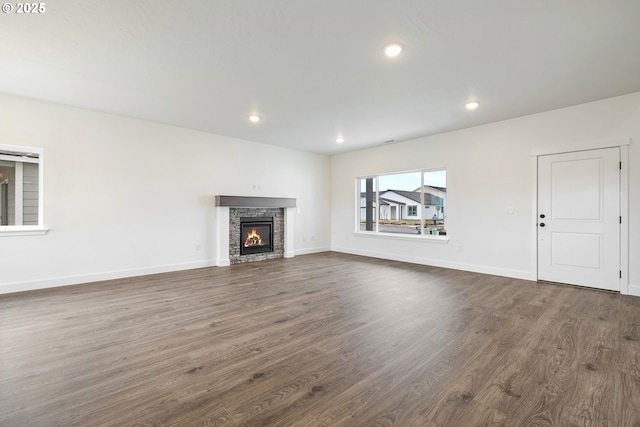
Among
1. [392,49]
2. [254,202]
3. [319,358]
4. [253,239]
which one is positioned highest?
[392,49]

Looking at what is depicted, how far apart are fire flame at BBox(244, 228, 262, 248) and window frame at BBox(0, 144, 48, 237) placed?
339cm

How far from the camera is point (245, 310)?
11.0ft

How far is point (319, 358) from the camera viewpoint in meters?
2.26

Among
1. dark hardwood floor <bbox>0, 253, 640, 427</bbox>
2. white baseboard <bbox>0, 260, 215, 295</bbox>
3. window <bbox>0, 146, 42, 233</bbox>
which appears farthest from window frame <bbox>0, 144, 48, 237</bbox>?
dark hardwood floor <bbox>0, 253, 640, 427</bbox>

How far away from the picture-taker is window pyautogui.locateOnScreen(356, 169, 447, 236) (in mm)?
6113

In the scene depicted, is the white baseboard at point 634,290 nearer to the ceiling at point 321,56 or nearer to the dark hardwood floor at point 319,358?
the dark hardwood floor at point 319,358

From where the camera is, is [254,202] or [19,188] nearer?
[19,188]

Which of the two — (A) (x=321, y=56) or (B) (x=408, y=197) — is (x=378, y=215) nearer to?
(B) (x=408, y=197)

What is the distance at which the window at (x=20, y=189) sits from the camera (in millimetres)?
4121

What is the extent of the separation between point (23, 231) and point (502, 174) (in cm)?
770

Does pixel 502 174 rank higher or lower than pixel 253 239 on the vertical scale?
higher

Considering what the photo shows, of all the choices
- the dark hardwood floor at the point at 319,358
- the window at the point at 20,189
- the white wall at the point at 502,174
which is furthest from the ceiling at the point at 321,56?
the dark hardwood floor at the point at 319,358

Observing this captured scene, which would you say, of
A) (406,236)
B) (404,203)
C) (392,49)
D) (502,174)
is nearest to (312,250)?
(406,236)

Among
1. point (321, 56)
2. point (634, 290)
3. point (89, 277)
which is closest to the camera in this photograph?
point (321, 56)
